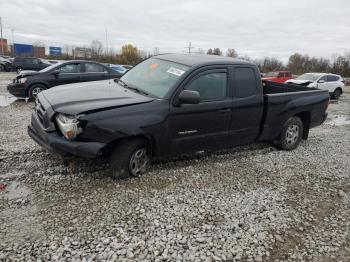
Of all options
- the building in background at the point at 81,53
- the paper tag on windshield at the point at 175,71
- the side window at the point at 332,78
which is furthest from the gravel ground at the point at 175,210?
the building in background at the point at 81,53

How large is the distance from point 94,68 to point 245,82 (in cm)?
690

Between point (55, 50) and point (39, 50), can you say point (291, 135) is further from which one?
point (39, 50)

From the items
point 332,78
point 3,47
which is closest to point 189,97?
point 332,78

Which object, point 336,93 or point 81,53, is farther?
point 81,53

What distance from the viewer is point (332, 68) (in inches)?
1964

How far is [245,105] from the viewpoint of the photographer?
5.08 meters

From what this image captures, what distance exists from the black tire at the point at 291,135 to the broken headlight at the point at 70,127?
13.5 ft

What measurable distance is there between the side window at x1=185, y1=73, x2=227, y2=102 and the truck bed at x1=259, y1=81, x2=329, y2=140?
105 cm

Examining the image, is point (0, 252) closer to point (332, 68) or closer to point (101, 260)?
point (101, 260)

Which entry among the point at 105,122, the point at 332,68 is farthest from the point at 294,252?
the point at 332,68

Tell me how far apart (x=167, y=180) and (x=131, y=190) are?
624 mm

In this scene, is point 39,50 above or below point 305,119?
above

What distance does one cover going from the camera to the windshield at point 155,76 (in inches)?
175

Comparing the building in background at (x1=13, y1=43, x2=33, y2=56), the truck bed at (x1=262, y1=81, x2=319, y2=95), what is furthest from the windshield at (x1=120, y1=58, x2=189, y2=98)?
the building in background at (x1=13, y1=43, x2=33, y2=56)
